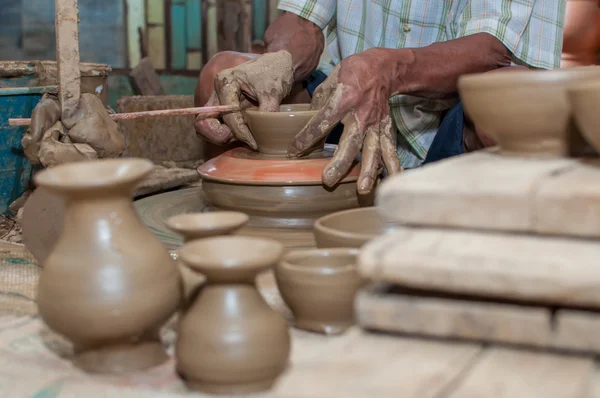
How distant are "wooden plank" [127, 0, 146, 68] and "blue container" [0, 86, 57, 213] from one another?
10.0 feet

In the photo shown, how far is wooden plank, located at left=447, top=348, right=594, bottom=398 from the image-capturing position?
102 centimetres

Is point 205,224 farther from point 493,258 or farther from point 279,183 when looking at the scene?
point 279,183

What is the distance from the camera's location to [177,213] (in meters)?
2.28

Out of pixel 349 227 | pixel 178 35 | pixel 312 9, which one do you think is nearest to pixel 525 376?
pixel 349 227

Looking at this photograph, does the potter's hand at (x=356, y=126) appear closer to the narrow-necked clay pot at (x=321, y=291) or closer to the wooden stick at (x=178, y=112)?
the wooden stick at (x=178, y=112)

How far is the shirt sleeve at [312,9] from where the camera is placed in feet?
9.68

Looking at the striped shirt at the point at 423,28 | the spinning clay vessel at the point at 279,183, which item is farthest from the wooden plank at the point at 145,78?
the spinning clay vessel at the point at 279,183

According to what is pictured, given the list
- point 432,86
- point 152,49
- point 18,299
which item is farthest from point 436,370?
point 152,49

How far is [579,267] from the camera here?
1.04 metres

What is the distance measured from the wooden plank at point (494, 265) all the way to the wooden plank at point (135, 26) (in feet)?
16.0

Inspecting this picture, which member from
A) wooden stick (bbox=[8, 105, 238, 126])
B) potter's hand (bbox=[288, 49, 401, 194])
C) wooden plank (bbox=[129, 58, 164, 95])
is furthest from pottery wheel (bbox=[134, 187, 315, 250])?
wooden plank (bbox=[129, 58, 164, 95])

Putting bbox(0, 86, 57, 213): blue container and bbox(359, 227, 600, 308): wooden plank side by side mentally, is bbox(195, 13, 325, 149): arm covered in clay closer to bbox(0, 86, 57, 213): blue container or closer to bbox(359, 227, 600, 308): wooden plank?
bbox(0, 86, 57, 213): blue container

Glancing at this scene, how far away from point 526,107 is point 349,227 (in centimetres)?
60

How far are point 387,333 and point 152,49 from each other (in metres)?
4.93
